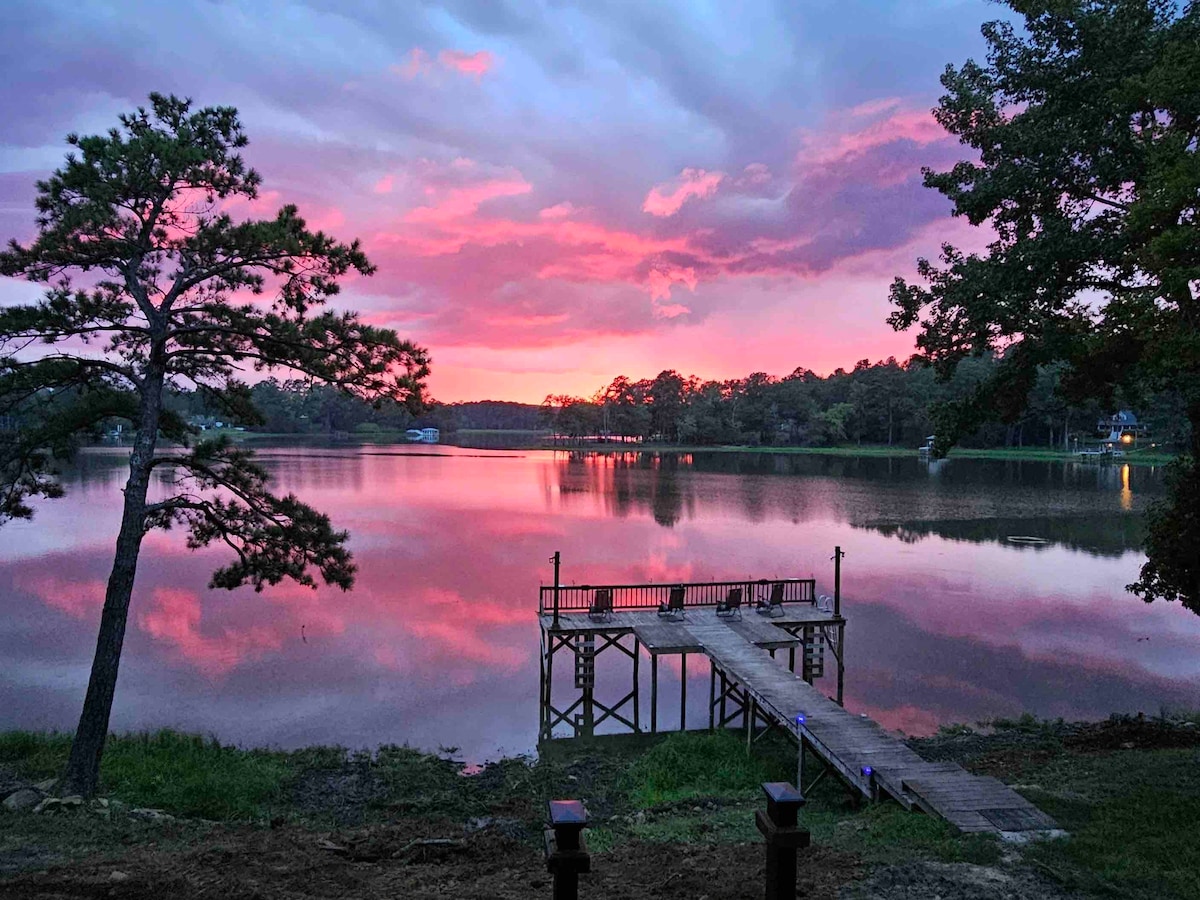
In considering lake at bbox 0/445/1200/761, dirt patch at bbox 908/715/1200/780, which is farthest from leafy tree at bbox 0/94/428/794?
dirt patch at bbox 908/715/1200/780

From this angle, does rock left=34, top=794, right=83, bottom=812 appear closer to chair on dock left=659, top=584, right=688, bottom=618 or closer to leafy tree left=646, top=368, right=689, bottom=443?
chair on dock left=659, top=584, right=688, bottom=618

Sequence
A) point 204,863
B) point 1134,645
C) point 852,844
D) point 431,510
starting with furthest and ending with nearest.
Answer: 1. point 431,510
2. point 1134,645
3. point 852,844
4. point 204,863

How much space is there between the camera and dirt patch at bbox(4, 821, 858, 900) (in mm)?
6555

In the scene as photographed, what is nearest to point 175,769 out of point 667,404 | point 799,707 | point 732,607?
point 799,707

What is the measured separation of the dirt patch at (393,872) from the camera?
21.5ft

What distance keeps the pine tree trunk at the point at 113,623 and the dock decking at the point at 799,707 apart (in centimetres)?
996

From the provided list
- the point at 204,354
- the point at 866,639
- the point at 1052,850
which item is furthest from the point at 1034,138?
the point at 866,639

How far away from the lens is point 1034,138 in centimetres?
1141

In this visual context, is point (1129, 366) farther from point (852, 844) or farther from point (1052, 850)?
point (852, 844)

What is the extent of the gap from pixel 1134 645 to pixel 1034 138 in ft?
64.2

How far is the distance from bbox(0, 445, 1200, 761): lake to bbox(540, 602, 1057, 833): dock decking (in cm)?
162

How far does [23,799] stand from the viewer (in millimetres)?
10180

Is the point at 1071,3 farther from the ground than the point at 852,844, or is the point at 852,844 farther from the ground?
the point at 1071,3

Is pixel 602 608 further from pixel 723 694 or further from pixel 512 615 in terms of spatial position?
pixel 512 615
